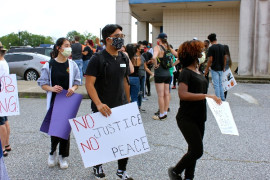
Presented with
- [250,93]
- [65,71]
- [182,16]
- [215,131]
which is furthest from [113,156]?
[182,16]

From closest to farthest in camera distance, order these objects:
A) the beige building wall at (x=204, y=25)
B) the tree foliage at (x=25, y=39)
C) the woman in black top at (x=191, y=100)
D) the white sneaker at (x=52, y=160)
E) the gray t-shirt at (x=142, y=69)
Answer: the woman in black top at (x=191, y=100) → the white sneaker at (x=52, y=160) → the gray t-shirt at (x=142, y=69) → the beige building wall at (x=204, y=25) → the tree foliage at (x=25, y=39)

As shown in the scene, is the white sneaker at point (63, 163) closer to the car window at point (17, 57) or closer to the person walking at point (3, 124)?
the person walking at point (3, 124)

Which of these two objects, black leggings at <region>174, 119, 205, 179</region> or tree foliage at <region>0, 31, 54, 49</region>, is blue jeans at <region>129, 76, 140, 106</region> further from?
tree foliage at <region>0, 31, 54, 49</region>

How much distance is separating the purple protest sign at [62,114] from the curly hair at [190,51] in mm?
1545

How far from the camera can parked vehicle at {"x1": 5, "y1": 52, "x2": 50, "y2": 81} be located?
14.0 m

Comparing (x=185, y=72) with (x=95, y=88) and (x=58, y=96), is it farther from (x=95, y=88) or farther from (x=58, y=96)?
(x=58, y=96)

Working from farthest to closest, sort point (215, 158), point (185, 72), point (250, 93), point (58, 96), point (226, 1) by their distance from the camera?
point (226, 1)
point (250, 93)
point (215, 158)
point (58, 96)
point (185, 72)

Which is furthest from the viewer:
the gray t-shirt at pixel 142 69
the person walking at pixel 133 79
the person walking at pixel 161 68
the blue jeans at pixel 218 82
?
the blue jeans at pixel 218 82

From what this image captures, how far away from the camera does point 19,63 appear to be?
46.4 feet

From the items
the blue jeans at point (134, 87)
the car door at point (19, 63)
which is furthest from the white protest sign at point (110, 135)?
the car door at point (19, 63)

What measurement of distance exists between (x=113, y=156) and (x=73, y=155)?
143 cm

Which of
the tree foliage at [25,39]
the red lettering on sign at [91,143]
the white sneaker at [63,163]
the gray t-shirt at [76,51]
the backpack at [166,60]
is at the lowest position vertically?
the white sneaker at [63,163]

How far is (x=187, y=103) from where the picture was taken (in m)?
3.19

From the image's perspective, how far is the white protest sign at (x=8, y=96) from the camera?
14.6ft
